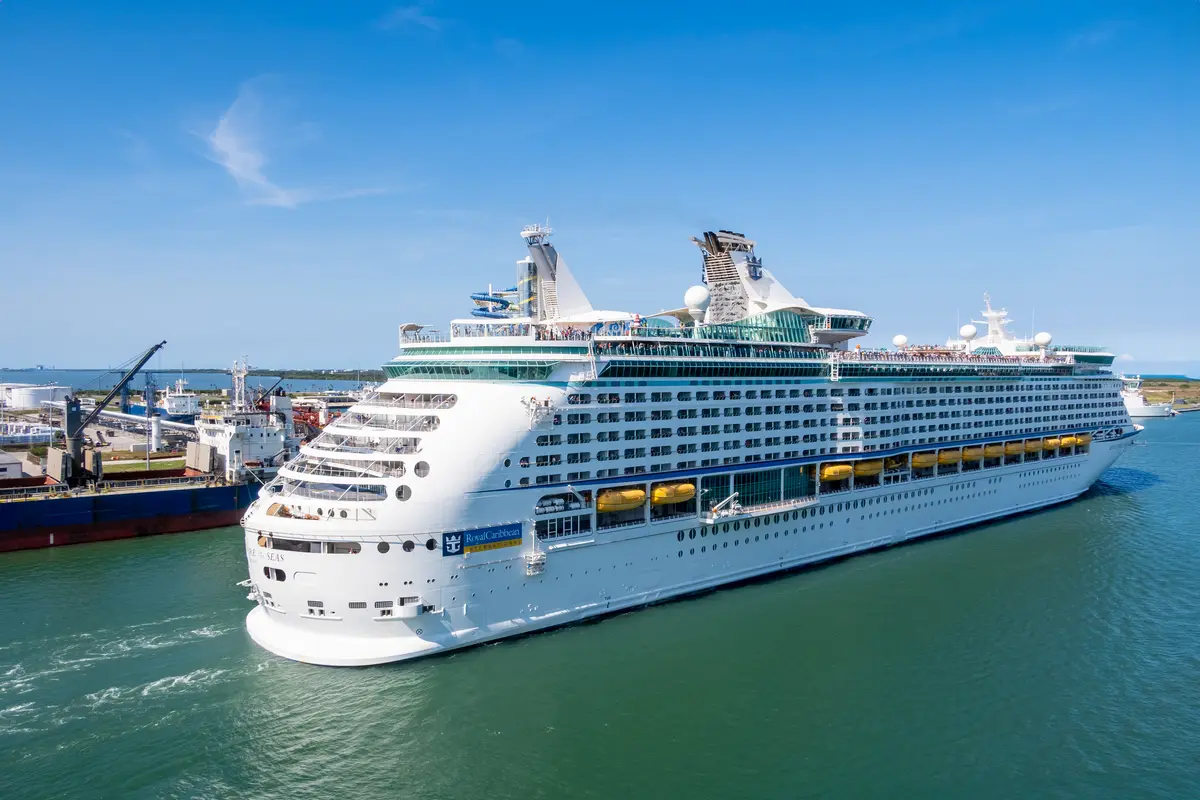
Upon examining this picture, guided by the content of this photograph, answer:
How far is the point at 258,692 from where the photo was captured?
2075 cm

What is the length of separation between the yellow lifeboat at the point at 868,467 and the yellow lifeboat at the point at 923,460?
142 inches

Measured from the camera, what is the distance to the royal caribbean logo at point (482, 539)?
2236 cm

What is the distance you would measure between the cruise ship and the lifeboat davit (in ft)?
0.36

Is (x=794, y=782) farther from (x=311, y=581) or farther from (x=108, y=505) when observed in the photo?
(x=108, y=505)

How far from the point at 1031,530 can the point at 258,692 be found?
39891 mm

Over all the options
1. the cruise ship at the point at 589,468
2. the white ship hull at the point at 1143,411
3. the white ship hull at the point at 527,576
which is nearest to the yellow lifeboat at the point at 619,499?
the cruise ship at the point at 589,468

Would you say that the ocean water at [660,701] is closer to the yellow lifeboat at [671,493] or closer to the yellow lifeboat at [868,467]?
the yellow lifeboat at [671,493]

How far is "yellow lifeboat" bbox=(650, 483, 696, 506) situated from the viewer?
26.9m

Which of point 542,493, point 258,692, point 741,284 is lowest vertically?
point 258,692

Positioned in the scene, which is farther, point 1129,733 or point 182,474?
point 182,474

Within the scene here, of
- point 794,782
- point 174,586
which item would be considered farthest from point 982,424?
point 174,586

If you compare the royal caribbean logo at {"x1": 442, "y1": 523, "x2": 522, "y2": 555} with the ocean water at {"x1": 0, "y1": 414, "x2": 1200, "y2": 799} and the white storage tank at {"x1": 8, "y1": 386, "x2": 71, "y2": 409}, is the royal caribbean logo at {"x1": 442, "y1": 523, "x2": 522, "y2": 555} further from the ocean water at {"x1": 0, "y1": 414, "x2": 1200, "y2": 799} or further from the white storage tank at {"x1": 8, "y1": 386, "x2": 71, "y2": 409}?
the white storage tank at {"x1": 8, "y1": 386, "x2": 71, "y2": 409}

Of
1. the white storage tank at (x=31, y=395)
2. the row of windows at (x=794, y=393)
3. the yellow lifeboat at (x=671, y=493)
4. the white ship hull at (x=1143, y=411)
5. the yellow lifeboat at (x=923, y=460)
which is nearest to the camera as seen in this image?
the row of windows at (x=794, y=393)

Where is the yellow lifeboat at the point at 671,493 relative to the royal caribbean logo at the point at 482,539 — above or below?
above
